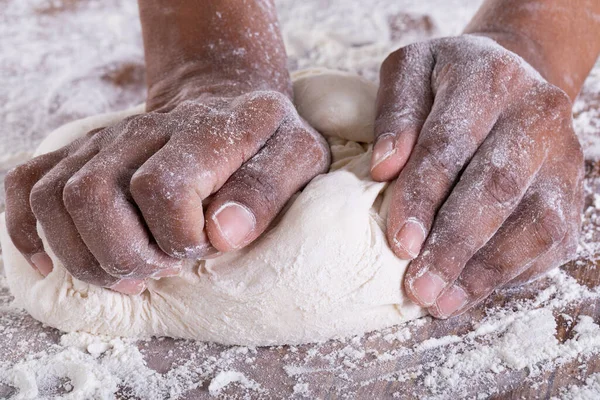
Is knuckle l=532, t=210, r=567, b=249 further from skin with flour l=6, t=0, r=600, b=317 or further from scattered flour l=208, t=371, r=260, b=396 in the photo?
scattered flour l=208, t=371, r=260, b=396

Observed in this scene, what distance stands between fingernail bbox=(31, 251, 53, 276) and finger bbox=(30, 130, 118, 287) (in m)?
0.13

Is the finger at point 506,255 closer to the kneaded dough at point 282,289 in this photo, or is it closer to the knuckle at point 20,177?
the kneaded dough at point 282,289

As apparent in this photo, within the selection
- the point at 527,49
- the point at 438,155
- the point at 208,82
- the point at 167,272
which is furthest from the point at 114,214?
the point at 527,49

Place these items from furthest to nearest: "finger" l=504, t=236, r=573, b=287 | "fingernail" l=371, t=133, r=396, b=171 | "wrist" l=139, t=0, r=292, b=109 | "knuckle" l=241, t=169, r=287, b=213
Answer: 1. "wrist" l=139, t=0, r=292, b=109
2. "finger" l=504, t=236, r=573, b=287
3. "fingernail" l=371, t=133, r=396, b=171
4. "knuckle" l=241, t=169, r=287, b=213

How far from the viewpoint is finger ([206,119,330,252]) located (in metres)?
1.07

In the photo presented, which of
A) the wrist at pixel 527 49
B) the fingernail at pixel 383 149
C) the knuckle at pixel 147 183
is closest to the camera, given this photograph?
the knuckle at pixel 147 183

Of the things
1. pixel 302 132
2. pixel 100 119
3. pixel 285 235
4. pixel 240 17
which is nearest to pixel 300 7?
pixel 240 17

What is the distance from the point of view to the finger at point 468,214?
1.17m

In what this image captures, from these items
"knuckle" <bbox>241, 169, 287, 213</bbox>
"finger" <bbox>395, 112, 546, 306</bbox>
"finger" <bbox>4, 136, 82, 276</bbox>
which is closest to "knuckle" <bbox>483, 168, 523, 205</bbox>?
"finger" <bbox>395, 112, 546, 306</bbox>

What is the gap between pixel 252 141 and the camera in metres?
1.16

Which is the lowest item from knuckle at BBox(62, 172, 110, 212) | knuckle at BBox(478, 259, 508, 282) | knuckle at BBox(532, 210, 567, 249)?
knuckle at BBox(478, 259, 508, 282)

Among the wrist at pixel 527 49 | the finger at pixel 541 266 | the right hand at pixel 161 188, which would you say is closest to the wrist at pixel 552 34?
the wrist at pixel 527 49

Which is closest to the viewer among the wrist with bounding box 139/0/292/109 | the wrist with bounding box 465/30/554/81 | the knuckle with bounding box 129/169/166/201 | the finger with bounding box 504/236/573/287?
the knuckle with bounding box 129/169/166/201

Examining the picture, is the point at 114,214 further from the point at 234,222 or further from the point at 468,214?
the point at 468,214
